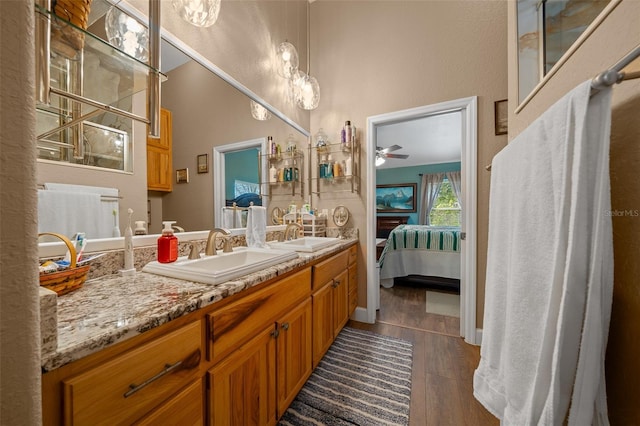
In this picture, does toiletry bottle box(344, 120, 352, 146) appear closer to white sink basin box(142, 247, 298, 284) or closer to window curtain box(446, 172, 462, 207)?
white sink basin box(142, 247, 298, 284)

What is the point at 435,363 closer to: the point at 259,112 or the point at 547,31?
the point at 547,31

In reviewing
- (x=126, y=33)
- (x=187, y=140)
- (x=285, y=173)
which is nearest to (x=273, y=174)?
(x=285, y=173)

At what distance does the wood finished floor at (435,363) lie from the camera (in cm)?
125

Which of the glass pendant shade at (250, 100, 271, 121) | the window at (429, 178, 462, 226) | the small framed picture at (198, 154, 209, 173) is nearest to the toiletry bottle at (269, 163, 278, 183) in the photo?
the glass pendant shade at (250, 100, 271, 121)

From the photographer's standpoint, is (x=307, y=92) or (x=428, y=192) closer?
(x=307, y=92)

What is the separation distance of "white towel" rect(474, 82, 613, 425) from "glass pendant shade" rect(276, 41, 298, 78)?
189 centimetres

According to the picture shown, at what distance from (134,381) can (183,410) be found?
0.67 ft

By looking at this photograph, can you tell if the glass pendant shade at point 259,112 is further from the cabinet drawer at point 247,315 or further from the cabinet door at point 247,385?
the cabinet door at point 247,385

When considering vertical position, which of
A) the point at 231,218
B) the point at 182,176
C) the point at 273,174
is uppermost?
the point at 273,174

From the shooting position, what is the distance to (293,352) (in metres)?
1.18

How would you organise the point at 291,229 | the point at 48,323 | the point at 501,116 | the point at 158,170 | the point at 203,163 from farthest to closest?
the point at 291,229 → the point at 501,116 → the point at 203,163 → the point at 158,170 → the point at 48,323

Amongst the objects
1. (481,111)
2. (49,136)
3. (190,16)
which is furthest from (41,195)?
(481,111)

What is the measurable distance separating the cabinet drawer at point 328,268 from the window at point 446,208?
17.3 feet

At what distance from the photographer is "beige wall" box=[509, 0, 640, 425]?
1.45 feet
